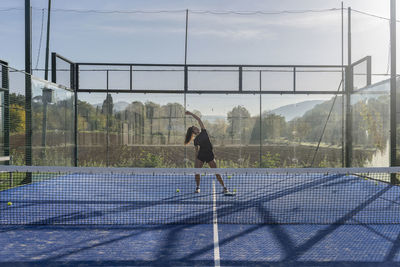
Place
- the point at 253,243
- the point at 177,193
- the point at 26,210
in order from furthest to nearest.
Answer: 1. the point at 177,193
2. the point at 26,210
3. the point at 253,243

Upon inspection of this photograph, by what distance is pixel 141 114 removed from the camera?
1417 cm

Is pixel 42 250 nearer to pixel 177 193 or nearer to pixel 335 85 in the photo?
pixel 177 193

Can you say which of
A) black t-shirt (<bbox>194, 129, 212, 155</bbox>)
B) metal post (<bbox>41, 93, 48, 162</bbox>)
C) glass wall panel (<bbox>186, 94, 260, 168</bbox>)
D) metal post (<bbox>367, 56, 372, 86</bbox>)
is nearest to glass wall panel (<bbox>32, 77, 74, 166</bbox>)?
metal post (<bbox>41, 93, 48, 162</bbox>)

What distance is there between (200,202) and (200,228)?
174 centimetres

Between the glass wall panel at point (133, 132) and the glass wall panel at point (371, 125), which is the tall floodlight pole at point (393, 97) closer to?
the glass wall panel at point (371, 125)

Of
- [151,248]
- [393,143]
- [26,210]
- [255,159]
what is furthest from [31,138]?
[393,143]

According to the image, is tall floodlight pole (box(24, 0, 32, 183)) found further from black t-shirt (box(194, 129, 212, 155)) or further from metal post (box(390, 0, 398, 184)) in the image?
metal post (box(390, 0, 398, 184))

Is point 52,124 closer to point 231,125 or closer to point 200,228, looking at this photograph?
point 231,125

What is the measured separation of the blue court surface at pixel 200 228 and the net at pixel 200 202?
0.02 metres

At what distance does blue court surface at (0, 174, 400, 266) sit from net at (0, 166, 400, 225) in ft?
0.06

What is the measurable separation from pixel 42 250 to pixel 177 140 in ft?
31.7

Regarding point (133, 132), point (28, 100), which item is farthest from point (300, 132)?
point (28, 100)

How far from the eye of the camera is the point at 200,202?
21.4ft

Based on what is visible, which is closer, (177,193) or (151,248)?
(151,248)
